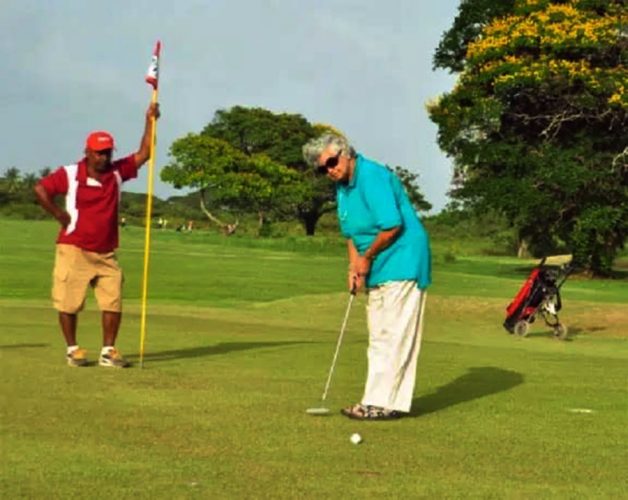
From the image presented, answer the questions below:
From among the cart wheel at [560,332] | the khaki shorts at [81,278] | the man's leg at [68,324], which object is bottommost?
the cart wheel at [560,332]

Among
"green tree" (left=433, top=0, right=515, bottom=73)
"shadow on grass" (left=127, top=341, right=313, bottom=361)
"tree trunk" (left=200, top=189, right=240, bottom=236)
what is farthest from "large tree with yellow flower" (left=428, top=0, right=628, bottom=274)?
"tree trunk" (left=200, top=189, right=240, bottom=236)

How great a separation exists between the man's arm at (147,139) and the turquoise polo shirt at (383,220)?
3643 mm

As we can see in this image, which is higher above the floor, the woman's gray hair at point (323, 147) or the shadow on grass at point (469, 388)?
the woman's gray hair at point (323, 147)

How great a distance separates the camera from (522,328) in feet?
73.6

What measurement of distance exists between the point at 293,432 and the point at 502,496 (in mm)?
2215

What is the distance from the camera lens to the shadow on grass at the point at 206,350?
1380 cm

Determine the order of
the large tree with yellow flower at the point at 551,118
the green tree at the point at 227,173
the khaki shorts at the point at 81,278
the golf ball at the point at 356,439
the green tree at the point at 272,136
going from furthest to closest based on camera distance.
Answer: the green tree at the point at 272,136
the green tree at the point at 227,173
the large tree with yellow flower at the point at 551,118
the khaki shorts at the point at 81,278
the golf ball at the point at 356,439

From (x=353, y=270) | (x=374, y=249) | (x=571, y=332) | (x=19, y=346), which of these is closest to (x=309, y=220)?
(x=571, y=332)

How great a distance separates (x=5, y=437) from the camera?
7805 millimetres

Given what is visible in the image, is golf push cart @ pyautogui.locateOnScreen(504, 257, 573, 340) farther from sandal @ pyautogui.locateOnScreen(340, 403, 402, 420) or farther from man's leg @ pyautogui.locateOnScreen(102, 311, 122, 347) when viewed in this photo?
sandal @ pyautogui.locateOnScreen(340, 403, 402, 420)

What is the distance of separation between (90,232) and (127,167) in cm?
76

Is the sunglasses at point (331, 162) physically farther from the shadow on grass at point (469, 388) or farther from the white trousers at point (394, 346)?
the shadow on grass at point (469, 388)

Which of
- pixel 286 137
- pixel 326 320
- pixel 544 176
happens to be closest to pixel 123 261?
pixel 544 176

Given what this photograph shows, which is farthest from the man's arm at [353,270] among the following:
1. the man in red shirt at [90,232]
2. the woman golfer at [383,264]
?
the man in red shirt at [90,232]
